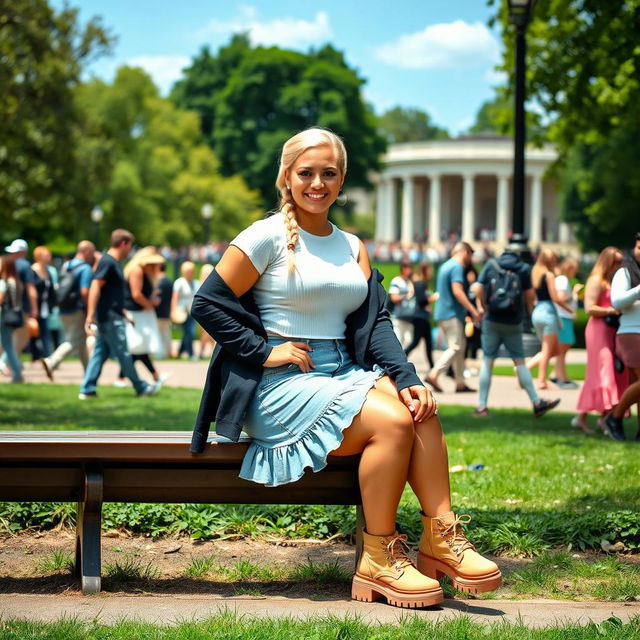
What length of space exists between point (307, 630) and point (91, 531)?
3.62 feet

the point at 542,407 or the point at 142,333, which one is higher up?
the point at 142,333

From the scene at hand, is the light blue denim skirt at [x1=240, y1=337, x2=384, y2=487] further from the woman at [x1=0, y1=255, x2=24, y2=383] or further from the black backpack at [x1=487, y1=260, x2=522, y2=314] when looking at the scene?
the woman at [x1=0, y1=255, x2=24, y2=383]

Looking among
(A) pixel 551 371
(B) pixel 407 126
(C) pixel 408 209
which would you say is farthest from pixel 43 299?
(B) pixel 407 126

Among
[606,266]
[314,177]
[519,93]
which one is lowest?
[606,266]

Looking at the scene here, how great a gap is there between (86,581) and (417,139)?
150265mm

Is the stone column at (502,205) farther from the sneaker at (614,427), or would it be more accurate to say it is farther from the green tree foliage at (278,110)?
the sneaker at (614,427)

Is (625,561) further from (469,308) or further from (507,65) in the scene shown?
(507,65)

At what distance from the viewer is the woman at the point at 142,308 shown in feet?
43.9

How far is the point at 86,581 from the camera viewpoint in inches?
179

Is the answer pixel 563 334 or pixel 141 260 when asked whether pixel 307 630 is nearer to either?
pixel 141 260

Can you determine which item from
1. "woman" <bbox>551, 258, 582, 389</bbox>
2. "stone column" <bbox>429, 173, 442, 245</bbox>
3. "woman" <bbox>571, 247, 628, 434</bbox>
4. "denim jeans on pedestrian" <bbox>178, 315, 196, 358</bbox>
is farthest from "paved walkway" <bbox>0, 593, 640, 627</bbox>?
"stone column" <bbox>429, 173, 442, 245</bbox>

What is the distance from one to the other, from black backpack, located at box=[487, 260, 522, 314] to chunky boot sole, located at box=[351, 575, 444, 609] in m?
7.12

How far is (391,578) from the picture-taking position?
4383 mm

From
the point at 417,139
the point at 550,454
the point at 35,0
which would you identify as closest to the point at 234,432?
the point at 550,454
